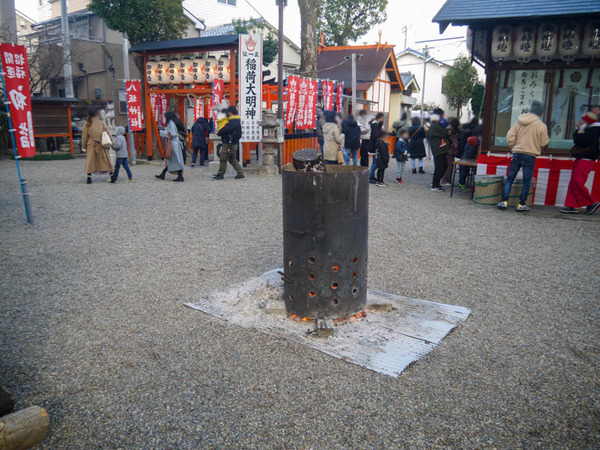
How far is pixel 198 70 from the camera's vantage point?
13.7 meters

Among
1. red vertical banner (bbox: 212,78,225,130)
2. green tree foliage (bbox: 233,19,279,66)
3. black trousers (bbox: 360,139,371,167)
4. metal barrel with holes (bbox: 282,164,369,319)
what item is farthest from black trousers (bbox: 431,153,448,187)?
green tree foliage (bbox: 233,19,279,66)

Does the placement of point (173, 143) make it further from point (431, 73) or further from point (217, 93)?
point (431, 73)

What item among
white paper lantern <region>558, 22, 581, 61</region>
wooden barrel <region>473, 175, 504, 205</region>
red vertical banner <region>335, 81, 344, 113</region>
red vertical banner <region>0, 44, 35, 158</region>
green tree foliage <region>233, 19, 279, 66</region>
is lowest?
wooden barrel <region>473, 175, 504, 205</region>

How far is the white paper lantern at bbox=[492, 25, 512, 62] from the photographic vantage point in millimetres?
8484

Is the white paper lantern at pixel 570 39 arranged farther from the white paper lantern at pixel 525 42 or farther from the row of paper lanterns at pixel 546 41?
the white paper lantern at pixel 525 42

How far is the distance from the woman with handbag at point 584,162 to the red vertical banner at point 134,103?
12.5 meters

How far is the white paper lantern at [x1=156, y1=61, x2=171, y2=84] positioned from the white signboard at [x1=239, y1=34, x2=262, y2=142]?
3.04m

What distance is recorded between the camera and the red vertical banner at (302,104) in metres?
13.7

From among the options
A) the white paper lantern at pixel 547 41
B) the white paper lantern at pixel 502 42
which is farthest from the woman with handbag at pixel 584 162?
the white paper lantern at pixel 502 42

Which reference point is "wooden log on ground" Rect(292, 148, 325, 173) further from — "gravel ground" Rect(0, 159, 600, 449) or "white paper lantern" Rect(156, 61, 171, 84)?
"white paper lantern" Rect(156, 61, 171, 84)

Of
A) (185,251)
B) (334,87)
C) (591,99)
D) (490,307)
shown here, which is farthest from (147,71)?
(490,307)

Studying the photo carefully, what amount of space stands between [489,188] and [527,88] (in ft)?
7.05

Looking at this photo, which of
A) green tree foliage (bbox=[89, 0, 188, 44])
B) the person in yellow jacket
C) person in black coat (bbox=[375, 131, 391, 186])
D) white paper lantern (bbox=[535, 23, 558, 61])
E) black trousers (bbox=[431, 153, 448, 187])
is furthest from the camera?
green tree foliage (bbox=[89, 0, 188, 44])

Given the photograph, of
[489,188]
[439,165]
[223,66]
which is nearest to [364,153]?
[439,165]
